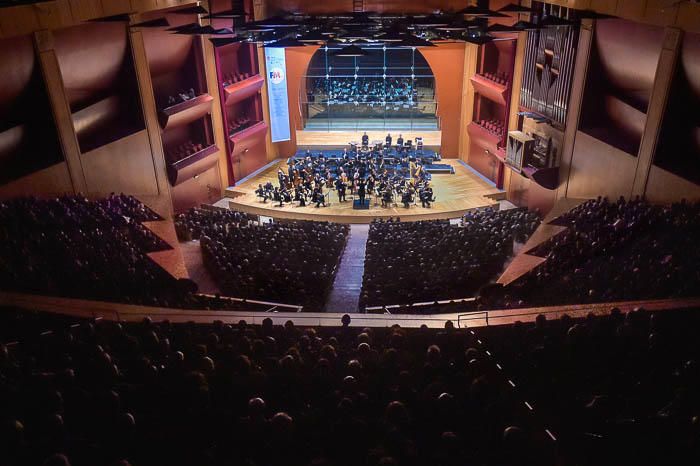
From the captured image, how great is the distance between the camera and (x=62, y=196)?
8.88 metres

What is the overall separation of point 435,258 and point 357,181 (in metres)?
5.46

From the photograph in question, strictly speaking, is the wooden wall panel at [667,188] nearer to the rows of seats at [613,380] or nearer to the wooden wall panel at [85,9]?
the rows of seats at [613,380]

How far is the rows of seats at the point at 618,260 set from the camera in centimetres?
543

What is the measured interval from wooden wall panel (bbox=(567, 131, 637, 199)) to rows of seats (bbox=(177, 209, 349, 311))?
4.82 meters

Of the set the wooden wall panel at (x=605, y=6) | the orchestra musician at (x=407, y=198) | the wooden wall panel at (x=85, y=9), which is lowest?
the orchestra musician at (x=407, y=198)

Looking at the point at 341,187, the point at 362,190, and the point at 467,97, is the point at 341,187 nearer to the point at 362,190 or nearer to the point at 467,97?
the point at 362,190

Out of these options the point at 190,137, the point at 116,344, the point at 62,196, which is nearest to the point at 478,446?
the point at 116,344

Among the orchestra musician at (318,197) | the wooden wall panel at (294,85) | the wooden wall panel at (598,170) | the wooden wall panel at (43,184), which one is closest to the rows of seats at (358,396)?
the wooden wall panel at (43,184)

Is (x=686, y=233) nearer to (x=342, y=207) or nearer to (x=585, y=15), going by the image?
(x=585, y=15)

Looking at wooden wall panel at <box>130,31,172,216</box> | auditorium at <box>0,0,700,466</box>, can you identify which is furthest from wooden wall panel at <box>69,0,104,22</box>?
wooden wall panel at <box>130,31,172,216</box>

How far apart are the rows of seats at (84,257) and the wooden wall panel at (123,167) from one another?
40.2 inches

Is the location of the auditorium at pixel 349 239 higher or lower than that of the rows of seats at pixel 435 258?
higher

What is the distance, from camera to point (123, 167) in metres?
10.5

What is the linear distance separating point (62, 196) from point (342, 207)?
6284 millimetres
